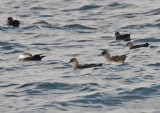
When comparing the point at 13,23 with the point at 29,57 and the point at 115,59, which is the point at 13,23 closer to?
the point at 29,57

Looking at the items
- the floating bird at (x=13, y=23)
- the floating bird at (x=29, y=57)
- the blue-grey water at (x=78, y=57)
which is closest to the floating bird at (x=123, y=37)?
the blue-grey water at (x=78, y=57)

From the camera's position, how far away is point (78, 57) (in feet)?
65.4

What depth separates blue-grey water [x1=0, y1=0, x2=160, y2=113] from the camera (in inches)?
551

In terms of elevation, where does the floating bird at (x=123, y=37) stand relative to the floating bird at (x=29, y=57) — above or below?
above

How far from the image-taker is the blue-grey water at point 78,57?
13992 millimetres

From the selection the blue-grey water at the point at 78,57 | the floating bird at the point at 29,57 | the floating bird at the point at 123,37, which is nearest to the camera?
the blue-grey water at the point at 78,57

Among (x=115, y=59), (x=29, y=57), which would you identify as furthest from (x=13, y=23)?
(x=115, y=59)

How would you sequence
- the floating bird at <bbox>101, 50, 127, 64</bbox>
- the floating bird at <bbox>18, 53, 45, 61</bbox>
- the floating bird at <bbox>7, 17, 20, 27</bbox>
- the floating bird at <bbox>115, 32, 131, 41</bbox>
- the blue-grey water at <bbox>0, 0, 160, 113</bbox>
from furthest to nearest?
the floating bird at <bbox>7, 17, 20, 27</bbox> → the floating bird at <bbox>115, 32, 131, 41</bbox> → the floating bird at <bbox>18, 53, 45, 61</bbox> → the floating bird at <bbox>101, 50, 127, 64</bbox> → the blue-grey water at <bbox>0, 0, 160, 113</bbox>

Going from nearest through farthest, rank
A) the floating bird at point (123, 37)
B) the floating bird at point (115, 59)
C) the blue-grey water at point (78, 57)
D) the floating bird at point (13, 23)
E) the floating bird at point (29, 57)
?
1. the blue-grey water at point (78, 57)
2. the floating bird at point (115, 59)
3. the floating bird at point (29, 57)
4. the floating bird at point (123, 37)
5. the floating bird at point (13, 23)

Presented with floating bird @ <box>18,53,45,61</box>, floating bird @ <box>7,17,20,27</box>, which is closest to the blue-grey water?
floating bird @ <box>18,53,45,61</box>

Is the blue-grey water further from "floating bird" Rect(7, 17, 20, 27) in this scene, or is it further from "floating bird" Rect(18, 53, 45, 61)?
"floating bird" Rect(7, 17, 20, 27)

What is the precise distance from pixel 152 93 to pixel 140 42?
8.48 metres

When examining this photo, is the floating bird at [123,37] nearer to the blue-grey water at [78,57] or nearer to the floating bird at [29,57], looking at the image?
the blue-grey water at [78,57]

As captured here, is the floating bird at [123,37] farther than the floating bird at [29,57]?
Yes
